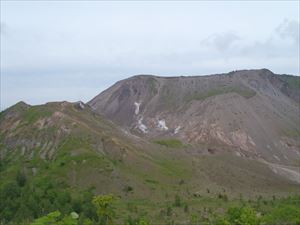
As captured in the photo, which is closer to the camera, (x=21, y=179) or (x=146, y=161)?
(x=21, y=179)

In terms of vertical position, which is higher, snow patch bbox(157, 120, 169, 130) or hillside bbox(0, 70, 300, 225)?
snow patch bbox(157, 120, 169, 130)

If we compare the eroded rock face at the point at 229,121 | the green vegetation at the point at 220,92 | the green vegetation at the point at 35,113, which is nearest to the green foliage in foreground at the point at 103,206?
the green vegetation at the point at 35,113

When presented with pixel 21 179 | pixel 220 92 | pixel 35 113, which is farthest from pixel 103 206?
pixel 220 92

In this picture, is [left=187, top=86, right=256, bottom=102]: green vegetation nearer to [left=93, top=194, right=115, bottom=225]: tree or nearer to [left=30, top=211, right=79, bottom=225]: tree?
[left=93, top=194, right=115, bottom=225]: tree

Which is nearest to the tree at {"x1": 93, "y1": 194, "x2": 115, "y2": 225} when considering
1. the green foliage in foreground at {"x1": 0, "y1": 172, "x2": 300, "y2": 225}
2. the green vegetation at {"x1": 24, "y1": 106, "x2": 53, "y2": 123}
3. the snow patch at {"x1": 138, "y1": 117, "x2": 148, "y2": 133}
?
the green foliage in foreground at {"x1": 0, "y1": 172, "x2": 300, "y2": 225}

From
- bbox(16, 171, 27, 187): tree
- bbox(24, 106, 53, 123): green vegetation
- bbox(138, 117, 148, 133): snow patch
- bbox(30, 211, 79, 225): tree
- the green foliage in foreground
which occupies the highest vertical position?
bbox(24, 106, 53, 123): green vegetation

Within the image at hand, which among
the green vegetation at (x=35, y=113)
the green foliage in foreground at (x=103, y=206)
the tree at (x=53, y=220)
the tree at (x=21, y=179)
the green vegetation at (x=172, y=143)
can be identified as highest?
the green vegetation at (x=35, y=113)

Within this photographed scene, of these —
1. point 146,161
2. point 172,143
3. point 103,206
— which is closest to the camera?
point 103,206

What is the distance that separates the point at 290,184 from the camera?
128 meters

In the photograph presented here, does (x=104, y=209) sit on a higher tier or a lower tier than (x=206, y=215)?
higher

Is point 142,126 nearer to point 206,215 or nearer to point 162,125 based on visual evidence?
point 162,125

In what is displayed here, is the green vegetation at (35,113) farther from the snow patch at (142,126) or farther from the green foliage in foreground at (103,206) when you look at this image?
the snow patch at (142,126)

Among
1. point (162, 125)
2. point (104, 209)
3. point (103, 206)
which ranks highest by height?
point (162, 125)

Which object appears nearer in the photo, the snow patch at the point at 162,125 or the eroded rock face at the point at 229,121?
the eroded rock face at the point at 229,121
